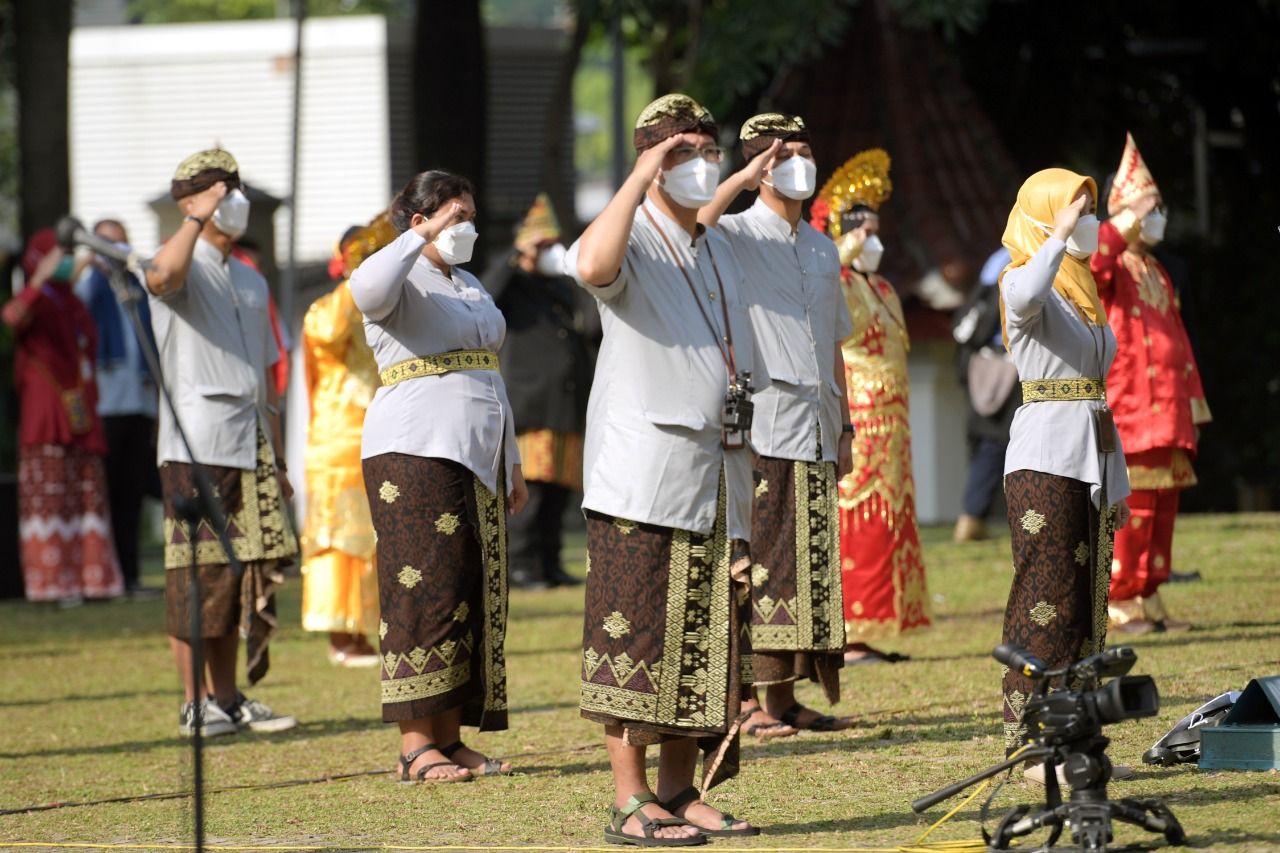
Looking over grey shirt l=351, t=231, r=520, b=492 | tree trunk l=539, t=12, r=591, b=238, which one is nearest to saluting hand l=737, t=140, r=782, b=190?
grey shirt l=351, t=231, r=520, b=492

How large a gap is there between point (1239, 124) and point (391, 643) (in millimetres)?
12369

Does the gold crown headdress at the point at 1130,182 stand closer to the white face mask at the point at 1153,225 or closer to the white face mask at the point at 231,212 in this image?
the white face mask at the point at 1153,225

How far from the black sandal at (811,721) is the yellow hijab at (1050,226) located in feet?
5.81

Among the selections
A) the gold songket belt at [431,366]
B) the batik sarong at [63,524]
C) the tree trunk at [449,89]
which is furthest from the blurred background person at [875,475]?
the tree trunk at [449,89]

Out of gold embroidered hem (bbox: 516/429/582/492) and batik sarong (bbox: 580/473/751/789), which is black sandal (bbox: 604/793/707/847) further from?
gold embroidered hem (bbox: 516/429/582/492)

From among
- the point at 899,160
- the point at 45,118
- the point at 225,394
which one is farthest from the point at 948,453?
the point at 225,394

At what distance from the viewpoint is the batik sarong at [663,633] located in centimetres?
584

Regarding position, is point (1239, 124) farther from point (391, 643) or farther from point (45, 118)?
point (391, 643)

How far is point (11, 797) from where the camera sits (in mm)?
7406

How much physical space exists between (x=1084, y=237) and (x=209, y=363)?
3523 millimetres

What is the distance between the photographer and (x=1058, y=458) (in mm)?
6672

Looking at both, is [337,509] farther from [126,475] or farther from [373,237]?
[126,475]

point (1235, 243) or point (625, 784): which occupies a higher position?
point (1235, 243)

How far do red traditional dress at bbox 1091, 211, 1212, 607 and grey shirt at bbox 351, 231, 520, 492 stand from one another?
11.5ft
